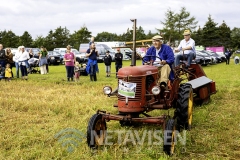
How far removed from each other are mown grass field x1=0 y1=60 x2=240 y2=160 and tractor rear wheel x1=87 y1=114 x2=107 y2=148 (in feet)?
0.39

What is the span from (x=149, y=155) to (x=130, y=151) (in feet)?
1.11

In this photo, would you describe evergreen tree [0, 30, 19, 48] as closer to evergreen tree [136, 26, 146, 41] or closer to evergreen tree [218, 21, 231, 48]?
evergreen tree [136, 26, 146, 41]

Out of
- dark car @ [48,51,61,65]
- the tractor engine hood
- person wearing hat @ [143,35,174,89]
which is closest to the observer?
the tractor engine hood

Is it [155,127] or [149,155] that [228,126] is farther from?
[149,155]

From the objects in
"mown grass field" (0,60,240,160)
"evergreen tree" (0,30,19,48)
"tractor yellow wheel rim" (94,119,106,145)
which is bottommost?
"mown grass field" (0,60,240,160)

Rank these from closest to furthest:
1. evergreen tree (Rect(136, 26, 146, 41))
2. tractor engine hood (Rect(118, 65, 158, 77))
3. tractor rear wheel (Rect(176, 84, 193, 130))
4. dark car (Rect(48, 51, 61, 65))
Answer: tractor engine hood (Rect(118, 65, 158, 77)) < tractor rear wheel (Rect(176, 84, 193, 130)) < dark car (Rect(48, 51, 61, 65)) < evergreen tree (Rect(136, 26, 146, 41))

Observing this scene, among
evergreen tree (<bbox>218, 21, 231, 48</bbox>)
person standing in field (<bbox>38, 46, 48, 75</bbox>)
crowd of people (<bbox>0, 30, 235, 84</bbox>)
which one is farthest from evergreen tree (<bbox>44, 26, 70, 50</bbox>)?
person standing in field (<bbox>38, 46, 48, 75</bbox>)

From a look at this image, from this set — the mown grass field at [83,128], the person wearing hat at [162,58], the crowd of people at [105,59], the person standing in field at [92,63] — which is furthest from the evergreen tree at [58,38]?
the person wearing hat at [162,58]

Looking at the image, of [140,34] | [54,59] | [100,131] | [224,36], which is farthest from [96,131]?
[140,34]

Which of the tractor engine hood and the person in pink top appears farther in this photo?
the person in pink top

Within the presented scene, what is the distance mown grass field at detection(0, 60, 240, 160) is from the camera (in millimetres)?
4793

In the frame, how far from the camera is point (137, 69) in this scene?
18.0 feet

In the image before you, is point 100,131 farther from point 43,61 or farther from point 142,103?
point 43,61

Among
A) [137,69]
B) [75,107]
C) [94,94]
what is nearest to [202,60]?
[94,94]
